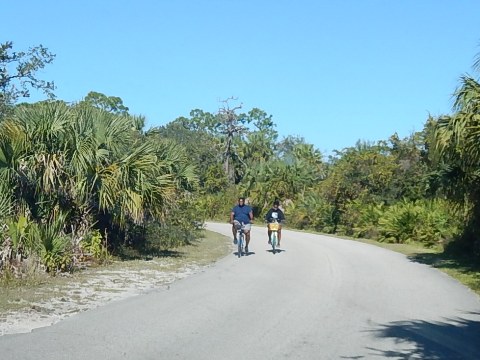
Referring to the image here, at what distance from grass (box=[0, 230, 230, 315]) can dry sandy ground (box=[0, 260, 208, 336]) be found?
23 millimetres

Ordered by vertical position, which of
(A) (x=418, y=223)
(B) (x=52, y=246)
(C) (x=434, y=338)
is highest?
(A) (x=418, y=223)

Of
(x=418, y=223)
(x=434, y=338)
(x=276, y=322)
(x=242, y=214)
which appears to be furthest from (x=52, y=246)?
(x=418, y=223)

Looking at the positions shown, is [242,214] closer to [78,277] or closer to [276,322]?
[78,277]

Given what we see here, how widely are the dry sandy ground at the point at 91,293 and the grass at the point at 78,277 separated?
0.08 ft

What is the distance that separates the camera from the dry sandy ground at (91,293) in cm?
1024

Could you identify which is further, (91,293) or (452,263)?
(452,263)

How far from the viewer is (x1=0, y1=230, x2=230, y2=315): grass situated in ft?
40.1

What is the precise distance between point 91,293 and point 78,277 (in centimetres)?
248

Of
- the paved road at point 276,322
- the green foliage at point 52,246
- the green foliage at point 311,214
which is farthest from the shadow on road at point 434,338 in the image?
the green foliage at point 311,214

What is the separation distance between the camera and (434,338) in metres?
9.70

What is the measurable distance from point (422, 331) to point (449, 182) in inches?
437

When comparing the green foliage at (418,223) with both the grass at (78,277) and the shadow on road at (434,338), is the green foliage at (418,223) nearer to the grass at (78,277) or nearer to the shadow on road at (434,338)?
the grass at (78,277)

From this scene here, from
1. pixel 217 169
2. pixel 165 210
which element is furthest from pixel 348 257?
pixel 217 169

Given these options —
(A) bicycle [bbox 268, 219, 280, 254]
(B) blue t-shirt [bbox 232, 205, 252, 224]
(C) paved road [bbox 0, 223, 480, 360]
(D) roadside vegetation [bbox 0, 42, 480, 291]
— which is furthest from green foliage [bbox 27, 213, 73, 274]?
(A) bicycle [bbox 268, 219, 280, 254]
